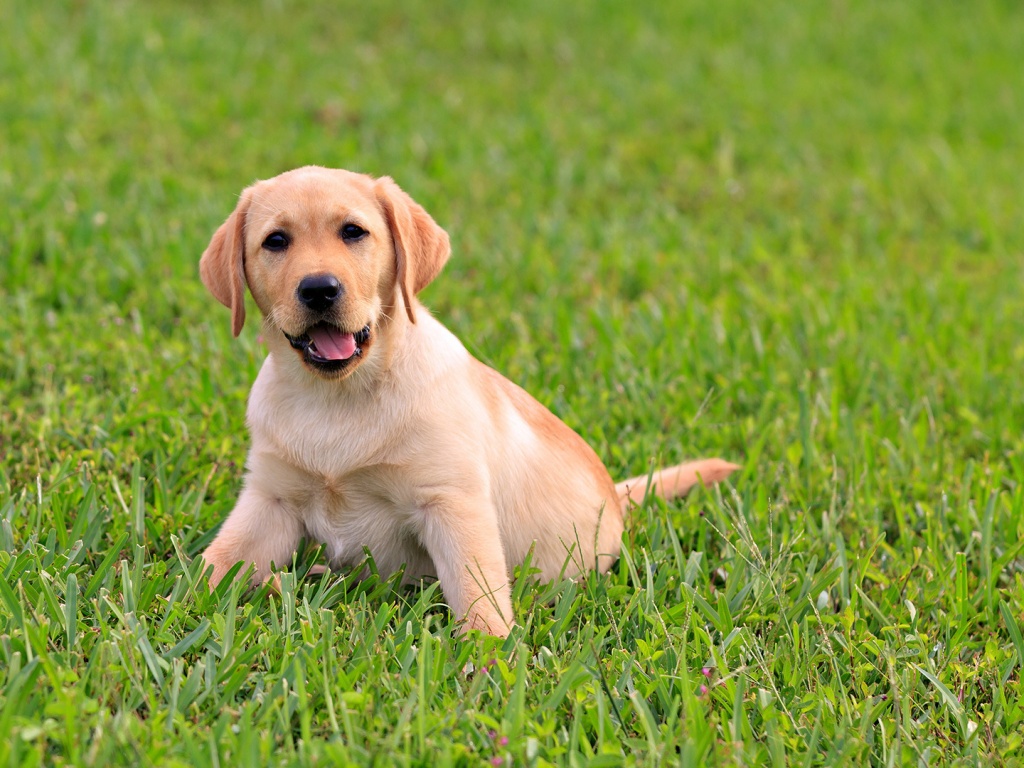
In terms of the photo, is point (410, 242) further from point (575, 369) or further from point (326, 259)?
point (575, 369)

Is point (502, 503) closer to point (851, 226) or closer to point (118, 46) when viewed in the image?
point (851, 226)

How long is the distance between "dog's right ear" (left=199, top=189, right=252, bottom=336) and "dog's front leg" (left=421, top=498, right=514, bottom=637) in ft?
2.61

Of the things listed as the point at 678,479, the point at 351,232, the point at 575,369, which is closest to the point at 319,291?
the point at 351,232

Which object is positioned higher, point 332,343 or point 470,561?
point 332,343

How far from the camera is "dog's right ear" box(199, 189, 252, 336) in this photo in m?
3.09

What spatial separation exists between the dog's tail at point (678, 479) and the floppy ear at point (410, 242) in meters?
1.05

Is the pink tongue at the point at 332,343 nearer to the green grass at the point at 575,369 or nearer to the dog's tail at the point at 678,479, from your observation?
the green grass at the point at 575,369

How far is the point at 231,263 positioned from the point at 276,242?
0.55 feet

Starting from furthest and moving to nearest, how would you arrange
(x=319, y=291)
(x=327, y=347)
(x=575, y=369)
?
(x=575, y=369)
(x=327, y=347)
(x=319, y=291)

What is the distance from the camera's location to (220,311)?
204 inches

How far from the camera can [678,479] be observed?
381cm

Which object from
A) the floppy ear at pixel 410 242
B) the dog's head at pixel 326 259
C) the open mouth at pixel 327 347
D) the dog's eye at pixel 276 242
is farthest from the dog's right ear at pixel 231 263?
the floppy ear at pixel 410 242

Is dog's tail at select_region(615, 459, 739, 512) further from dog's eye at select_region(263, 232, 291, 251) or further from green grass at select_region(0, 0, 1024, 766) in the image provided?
dog's eye at select_region(263, 232, 291, 251)

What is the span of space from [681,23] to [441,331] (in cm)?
854
